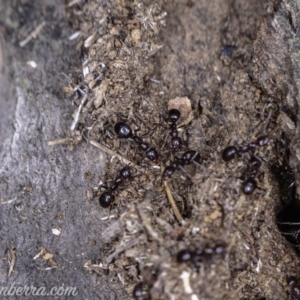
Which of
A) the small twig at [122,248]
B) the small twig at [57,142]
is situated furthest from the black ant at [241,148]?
the small twig at [57,142]

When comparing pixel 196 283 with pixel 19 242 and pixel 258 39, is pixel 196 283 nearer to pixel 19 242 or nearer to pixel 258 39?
pixel 19 242

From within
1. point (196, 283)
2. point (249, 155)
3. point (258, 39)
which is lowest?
point (196, 283)

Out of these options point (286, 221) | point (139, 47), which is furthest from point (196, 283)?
point (139, 47)

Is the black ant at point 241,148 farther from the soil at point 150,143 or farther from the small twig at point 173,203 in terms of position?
the small twig at point 173,203

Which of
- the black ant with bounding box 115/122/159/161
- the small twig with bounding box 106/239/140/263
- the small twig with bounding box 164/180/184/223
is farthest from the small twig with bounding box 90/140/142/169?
the small twig with bounding box 106/239/140/263

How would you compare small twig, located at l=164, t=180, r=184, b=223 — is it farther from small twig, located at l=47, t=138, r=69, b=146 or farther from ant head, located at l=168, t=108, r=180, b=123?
small twig, located at l=47, t=138, r=69, b=146

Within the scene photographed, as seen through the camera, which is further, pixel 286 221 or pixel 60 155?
pixel 286 221

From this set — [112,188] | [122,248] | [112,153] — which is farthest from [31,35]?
[122,248]
